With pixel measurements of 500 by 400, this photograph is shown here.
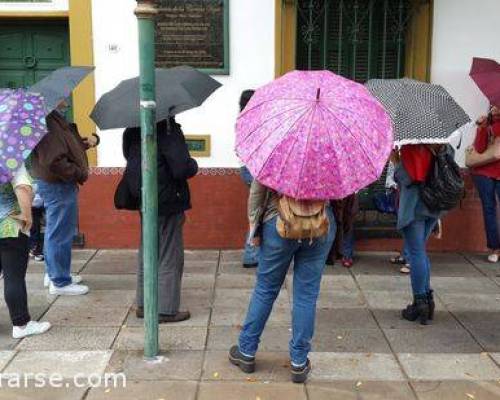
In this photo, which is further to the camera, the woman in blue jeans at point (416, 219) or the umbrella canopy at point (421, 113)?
the woman in blue jeans at point (416, 219)

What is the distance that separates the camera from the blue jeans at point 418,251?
16.0ft

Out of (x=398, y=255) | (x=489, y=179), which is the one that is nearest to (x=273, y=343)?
(x=398, y=255)

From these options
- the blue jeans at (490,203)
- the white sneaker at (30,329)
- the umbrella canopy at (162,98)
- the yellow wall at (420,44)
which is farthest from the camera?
the yellow wall at (420,44)

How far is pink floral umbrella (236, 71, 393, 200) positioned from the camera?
3412mm

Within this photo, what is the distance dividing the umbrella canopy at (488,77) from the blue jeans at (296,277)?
7.25 ft

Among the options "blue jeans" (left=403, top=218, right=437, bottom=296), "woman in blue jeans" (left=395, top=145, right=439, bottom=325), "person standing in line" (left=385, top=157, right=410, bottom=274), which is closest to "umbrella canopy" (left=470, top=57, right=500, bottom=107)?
"woman in blue jeans" (left=395, top=145, right=439, bottom=325)

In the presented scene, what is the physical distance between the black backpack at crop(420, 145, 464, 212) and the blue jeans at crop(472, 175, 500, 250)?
2095 millimetres

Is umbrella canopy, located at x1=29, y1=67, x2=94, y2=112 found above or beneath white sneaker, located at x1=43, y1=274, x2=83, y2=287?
above

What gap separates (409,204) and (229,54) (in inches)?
114

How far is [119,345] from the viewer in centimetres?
458

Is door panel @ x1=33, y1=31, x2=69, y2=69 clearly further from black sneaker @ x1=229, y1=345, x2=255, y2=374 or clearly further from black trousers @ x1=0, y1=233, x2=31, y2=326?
Answer: black sneaker @ x1=229, y1=345, x2=255, y2=374

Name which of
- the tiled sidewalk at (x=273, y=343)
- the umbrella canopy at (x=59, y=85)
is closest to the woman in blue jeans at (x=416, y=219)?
the tiled sidewalk at (x=273, y=343)

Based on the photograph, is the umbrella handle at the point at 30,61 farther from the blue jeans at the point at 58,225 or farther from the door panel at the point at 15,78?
the blue jeans at the point at 58,225

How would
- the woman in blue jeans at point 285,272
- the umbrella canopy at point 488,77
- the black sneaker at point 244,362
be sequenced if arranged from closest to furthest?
the woman in blue jeans at point 285,272 → the black sneaker at point 244,362 → the umbrella canopy at point 488,77
